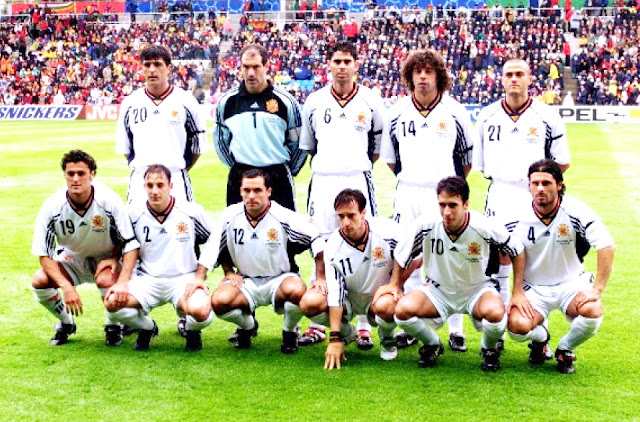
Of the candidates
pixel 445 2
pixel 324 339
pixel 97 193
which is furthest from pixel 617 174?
pixel 445 2

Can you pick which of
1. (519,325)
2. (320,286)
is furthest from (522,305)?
(320,286)

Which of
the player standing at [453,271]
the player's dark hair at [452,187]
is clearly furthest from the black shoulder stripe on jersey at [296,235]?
the player's dark hair at [452,187]

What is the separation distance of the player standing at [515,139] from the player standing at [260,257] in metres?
1.36

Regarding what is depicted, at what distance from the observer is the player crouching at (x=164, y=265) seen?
18.4ft

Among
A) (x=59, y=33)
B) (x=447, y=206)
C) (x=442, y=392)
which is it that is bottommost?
(x=442, y=392)

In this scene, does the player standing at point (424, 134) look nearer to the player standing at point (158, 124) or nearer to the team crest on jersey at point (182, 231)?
the team crest on jersey at point (182, 231)

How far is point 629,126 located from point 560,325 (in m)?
21.3

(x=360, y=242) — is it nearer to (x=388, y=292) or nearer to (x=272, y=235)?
(x=388, y=292)

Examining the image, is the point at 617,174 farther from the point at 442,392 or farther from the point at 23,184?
the point at 442,392

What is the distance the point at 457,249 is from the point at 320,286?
37.1 inches

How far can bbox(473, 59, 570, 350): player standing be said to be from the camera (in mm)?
5980

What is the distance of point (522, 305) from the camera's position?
17.0 feet

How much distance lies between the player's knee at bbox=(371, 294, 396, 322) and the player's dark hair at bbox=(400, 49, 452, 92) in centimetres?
163

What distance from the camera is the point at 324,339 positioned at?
603 cm
